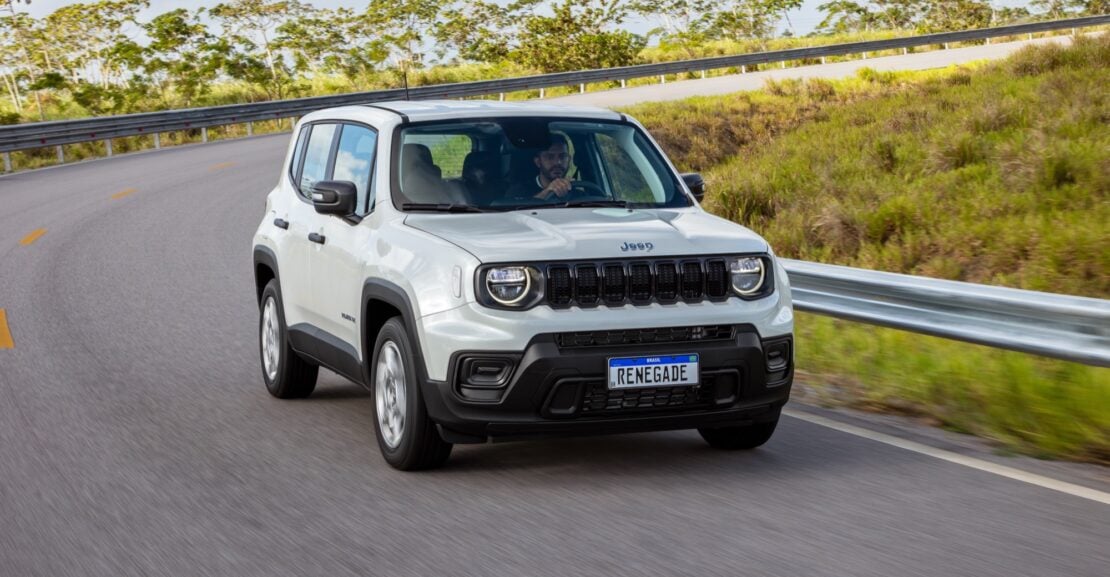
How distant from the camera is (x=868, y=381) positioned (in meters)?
8.23

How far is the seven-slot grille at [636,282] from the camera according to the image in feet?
19.1

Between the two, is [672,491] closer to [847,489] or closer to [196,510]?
[847,489]


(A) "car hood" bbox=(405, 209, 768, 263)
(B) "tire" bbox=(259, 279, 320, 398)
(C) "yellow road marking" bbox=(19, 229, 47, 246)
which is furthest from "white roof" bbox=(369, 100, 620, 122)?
(C) "yellow road marking" bbox=(19, 229, 47, 246)

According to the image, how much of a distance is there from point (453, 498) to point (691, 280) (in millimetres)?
1359

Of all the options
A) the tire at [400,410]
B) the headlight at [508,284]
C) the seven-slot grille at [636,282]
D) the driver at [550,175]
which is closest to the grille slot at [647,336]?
the seven-slot grille at [636,282]

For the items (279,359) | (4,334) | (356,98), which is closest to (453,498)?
(279,359)

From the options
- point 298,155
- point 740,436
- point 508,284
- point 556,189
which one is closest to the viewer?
point 508,284

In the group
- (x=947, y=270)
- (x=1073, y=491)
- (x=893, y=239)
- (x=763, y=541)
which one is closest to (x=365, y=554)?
(x=763, y=541)

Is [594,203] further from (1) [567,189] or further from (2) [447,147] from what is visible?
(2) [447,147]

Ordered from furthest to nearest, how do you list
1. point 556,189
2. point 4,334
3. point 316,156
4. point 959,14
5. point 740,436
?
point 959,14 < point 4,334 < point 316,156 < point 556,189 < point 740,436

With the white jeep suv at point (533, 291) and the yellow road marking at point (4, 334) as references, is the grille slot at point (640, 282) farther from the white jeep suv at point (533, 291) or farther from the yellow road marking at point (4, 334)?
the yellow road marking at point (4, 334)

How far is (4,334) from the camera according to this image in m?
10.8

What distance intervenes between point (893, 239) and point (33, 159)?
22.8 meters

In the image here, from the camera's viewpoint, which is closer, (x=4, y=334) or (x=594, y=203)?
(x=594, y=203)
